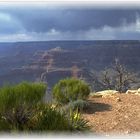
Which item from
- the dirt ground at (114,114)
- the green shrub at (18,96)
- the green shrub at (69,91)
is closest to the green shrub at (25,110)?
the green shrub at (18,96)

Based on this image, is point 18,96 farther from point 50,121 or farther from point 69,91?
point 69,91

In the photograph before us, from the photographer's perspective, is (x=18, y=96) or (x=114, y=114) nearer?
(x=18, y=96)

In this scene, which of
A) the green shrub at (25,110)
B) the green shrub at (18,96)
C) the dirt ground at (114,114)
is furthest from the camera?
the dirt ground at (114,114)

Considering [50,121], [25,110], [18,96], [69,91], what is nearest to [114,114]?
[69,91]

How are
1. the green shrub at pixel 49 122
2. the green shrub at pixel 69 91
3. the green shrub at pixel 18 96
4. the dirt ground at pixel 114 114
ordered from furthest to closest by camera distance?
the green shrub at pixel 69 91
the dirt ground at pixel 114 114
the green shrub at pixel 18 96
the green shrub at pixel 49 122

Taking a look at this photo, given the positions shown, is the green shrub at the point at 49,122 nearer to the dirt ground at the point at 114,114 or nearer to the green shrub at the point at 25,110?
the green shrub at the point at 25,110

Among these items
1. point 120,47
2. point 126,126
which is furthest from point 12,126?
point 120,47

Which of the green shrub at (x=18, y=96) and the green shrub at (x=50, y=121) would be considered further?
the green shrub at (x=18, y=96)

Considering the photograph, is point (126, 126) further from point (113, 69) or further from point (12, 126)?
point (113, 69)
